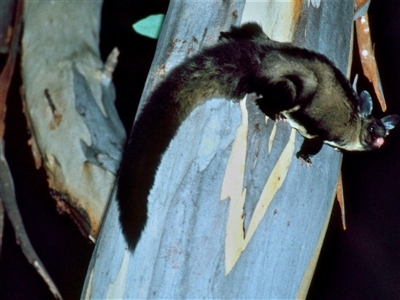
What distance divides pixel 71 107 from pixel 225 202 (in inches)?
54.2

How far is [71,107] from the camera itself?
9.59ft

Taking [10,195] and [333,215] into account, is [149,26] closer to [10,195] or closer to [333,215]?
[10,195]

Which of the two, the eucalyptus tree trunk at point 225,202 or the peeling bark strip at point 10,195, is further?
the peeling bark strip at point 10,195

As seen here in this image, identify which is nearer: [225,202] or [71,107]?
[225,202]

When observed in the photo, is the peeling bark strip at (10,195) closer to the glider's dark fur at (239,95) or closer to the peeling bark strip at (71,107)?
the peeling bark strip at (71,107)

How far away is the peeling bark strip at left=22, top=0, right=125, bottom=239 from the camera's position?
282cm

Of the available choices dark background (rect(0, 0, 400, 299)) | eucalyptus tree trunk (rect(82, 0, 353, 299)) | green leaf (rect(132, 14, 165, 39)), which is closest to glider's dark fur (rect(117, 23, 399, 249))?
eucalyptus tree trunk (rect(82, 0, 353, 299))

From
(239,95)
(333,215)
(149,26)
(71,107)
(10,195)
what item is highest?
(239,95)

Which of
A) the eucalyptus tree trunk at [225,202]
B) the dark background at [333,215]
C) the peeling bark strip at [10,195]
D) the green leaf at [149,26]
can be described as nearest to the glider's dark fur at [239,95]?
the eucalyptus tree trunk at [225,202]

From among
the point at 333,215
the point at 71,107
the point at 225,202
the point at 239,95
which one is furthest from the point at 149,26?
the point at 333,215

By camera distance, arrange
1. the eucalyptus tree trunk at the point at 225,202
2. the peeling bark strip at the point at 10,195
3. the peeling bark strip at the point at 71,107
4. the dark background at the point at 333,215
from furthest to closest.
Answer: the dark background at the point at 333,215 < the peeling bark strip at the point at 10,195 < the peeling bark strip at the point at 71,107 < the eucalyptus tree trunk at the point at 225,202

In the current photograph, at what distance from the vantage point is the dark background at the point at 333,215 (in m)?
3.91

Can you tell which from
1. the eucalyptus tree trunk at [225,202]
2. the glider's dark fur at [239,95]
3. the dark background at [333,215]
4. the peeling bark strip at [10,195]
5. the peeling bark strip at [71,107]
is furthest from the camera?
the dark background at [333,215]

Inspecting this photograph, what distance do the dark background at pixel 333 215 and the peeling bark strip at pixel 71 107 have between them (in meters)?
0.71
